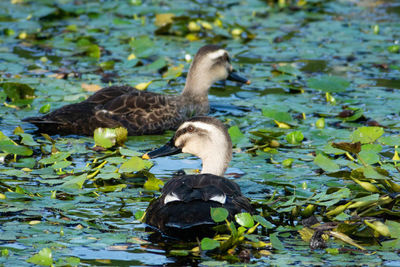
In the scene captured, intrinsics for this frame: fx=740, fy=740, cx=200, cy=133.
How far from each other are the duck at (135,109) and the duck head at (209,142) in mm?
2227

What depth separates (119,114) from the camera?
988cm

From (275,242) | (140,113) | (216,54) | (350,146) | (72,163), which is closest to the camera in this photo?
(275,242)

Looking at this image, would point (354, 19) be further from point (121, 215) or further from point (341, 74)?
point (121, 215)

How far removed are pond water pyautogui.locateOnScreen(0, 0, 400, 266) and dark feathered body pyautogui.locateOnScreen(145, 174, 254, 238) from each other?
14 centimetres

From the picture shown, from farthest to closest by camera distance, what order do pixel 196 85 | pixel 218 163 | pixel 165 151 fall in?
pixel 196 85 < pixel 165 151 < pixel 218 163

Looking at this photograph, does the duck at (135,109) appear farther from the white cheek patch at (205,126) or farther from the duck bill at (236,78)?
the white cheek patch at (205,126)

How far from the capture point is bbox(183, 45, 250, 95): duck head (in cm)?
1107

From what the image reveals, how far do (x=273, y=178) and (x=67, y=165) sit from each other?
7.27 ft

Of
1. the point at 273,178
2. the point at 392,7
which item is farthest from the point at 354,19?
the point at 273,178

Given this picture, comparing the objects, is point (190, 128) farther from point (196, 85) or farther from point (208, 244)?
point (196, 85)

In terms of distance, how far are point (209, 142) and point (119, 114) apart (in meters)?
2.66

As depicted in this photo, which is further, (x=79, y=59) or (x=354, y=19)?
(x=354, y=19)

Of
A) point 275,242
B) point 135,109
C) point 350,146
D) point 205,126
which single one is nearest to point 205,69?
point 135,109

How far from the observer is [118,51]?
13.4m
